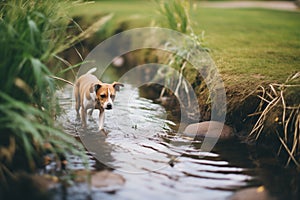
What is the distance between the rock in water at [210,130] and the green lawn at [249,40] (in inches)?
26.6

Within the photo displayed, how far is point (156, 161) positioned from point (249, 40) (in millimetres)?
4878

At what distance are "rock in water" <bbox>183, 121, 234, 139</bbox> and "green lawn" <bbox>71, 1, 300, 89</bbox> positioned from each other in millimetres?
676

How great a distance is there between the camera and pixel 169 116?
278 inches

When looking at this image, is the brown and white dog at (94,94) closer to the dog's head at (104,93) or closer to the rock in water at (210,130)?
the dog's head at (104,93)

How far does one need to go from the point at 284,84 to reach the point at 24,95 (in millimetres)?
3157

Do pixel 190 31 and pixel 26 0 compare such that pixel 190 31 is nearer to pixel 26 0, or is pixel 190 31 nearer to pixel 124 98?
pixel 124 98

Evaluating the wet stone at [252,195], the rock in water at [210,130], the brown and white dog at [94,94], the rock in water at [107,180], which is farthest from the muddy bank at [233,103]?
the rock in water at [107,180]

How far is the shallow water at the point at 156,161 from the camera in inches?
168

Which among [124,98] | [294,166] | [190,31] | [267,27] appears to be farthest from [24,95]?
[267,27]

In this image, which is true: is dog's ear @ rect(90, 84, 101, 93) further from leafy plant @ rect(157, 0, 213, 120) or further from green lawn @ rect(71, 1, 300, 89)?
leafy plant @ rect(157, 0, 213, 120)

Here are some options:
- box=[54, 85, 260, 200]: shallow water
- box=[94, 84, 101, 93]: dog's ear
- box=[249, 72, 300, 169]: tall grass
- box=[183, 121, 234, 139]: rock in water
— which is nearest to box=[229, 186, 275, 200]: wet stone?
box=[54, 85, 260, 200]: shallow water

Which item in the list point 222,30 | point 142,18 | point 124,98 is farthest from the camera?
point 142,18

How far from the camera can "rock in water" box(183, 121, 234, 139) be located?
19.6 feet

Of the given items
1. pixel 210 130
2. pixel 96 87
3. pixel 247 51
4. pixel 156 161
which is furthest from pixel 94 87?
pixel 247 51
